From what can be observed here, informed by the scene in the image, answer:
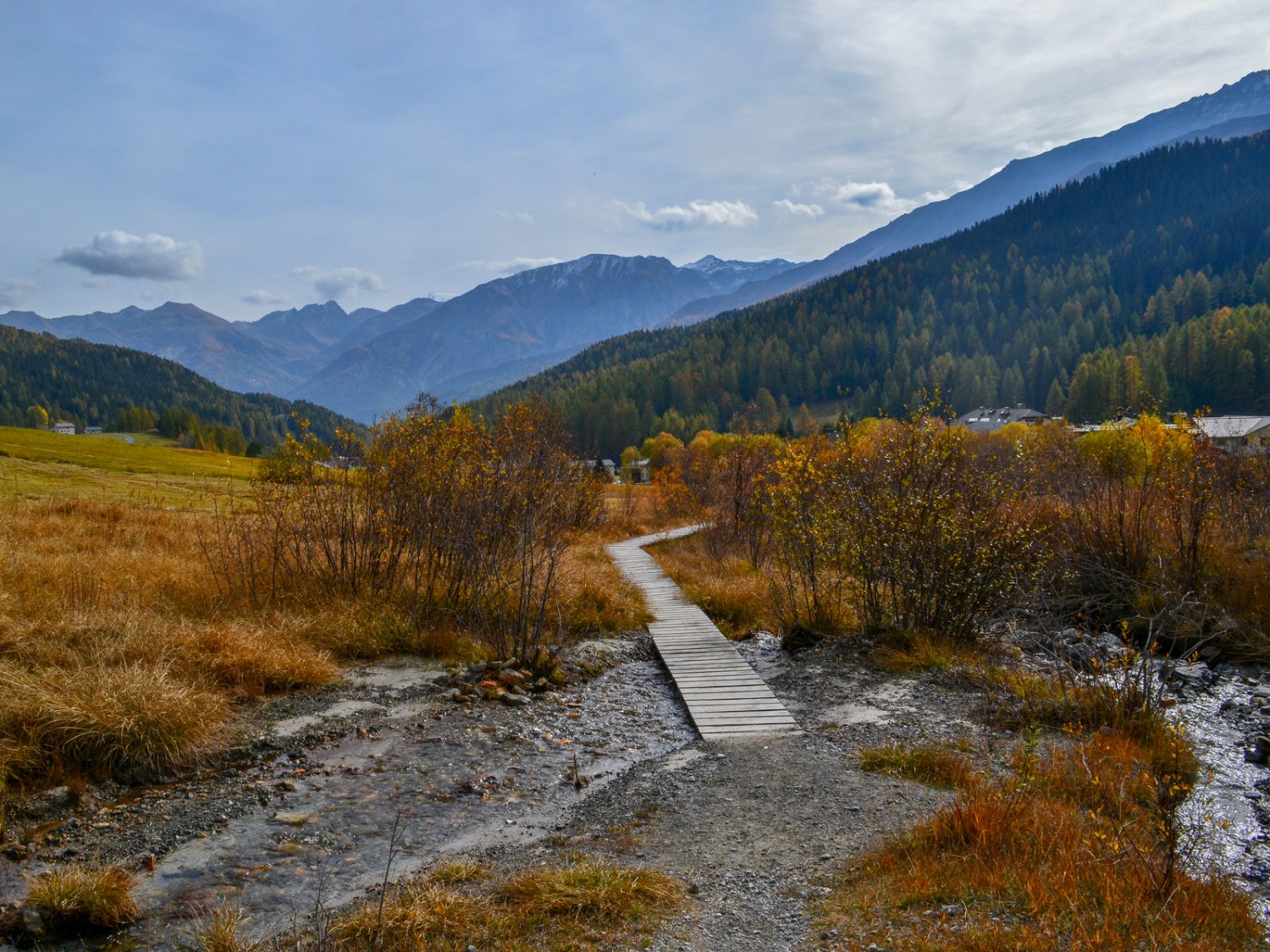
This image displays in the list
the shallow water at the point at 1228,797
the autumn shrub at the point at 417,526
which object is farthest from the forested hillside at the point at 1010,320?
the autumn shrub at the point at 417,526

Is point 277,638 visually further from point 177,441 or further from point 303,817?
point 177,441

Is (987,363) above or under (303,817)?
above

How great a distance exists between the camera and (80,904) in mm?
4527

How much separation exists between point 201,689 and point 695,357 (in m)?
141

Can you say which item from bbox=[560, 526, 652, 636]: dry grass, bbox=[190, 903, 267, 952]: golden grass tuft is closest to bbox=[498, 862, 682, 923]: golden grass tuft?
bbox=[190, 903, 267, 952]: golden grass tuft

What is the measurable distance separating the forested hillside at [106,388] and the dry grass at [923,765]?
159m

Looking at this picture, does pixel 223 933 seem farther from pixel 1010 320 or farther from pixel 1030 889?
pixel 1010 320

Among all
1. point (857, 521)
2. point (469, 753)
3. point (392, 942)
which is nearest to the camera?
point (392, 942)

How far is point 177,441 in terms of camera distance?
115 metres

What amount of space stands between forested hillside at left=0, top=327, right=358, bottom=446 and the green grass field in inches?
4422

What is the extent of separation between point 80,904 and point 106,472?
33.7 meters

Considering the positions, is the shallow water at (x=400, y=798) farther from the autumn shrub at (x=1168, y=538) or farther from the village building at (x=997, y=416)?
the village building at (x=997, y=416)

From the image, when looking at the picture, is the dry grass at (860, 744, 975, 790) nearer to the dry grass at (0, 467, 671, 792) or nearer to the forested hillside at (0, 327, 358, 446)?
the dry grass at (0, 467, 671, 792)

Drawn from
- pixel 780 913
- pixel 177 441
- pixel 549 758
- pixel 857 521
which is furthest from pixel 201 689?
pixel 177 441
